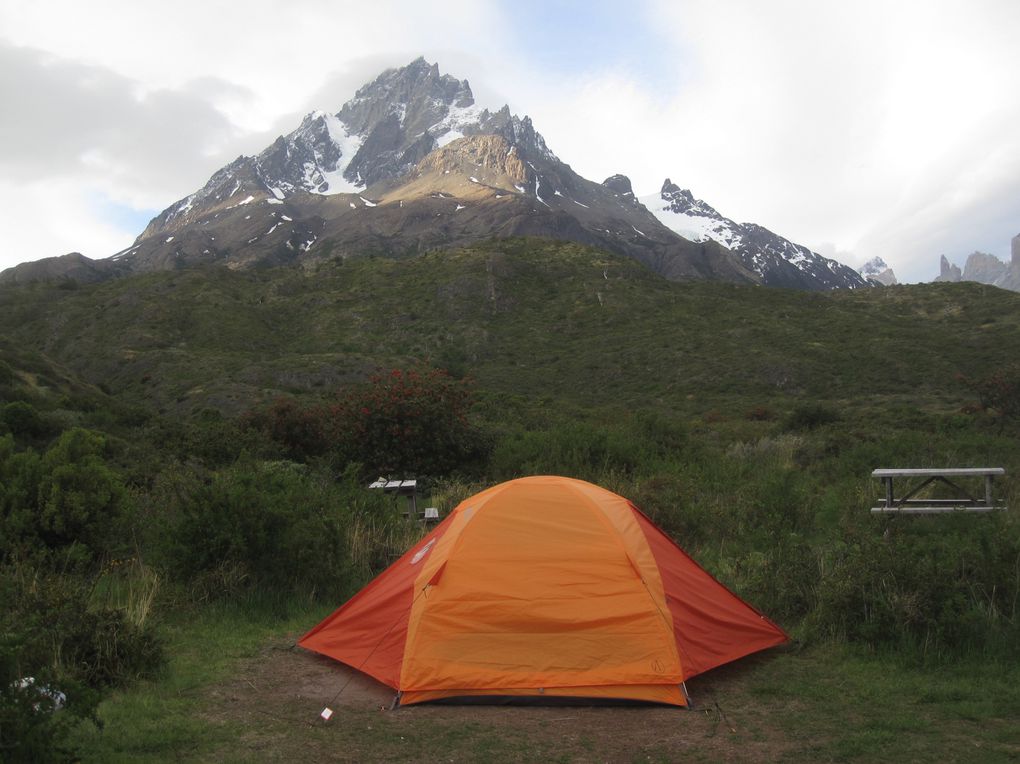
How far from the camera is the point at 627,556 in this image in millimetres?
6199

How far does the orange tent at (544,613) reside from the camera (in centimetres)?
555

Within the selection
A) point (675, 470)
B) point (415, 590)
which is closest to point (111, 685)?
point (415, 590)

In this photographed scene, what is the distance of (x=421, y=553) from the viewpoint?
6688 millimetres

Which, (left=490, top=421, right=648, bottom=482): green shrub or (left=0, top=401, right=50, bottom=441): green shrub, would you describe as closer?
(left=490, top=421, right=648, bottom=482): green shrub

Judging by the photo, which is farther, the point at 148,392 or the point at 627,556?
the point at 148,392

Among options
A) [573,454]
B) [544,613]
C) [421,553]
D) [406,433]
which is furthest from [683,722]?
[406,433]

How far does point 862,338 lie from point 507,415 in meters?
30.1

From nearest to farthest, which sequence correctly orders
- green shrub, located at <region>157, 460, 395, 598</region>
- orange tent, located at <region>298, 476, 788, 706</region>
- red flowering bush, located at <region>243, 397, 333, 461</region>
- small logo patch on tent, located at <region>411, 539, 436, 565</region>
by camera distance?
orange tent, located at <region>298, 476, 788, 706</region> < small logo patch on tent, located at <region>411, 539, 436, 565</region> < green shrub, located at <region>157, 460, 395, 598</region> < red flowering bush, located at <region>243, 397, 333, 461</region>

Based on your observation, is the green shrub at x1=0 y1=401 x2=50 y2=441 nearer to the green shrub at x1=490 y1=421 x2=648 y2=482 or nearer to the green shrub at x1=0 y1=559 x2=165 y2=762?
the green shrub at x1=490 y1=421 x2=648 y2=482

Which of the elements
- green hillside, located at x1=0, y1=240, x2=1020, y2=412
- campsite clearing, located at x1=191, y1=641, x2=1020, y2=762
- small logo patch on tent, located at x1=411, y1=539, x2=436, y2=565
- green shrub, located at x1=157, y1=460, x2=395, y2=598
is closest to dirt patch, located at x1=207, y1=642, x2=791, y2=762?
campsite clearing, located at x1=191, y1=641, x2=1020, y2=762

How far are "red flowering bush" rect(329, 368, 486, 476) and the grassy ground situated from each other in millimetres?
7942

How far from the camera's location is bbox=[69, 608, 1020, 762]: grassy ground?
4.58 m

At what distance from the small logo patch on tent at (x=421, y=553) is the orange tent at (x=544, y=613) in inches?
0.8

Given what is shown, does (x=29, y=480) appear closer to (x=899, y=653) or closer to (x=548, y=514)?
(x=548, y=514)
